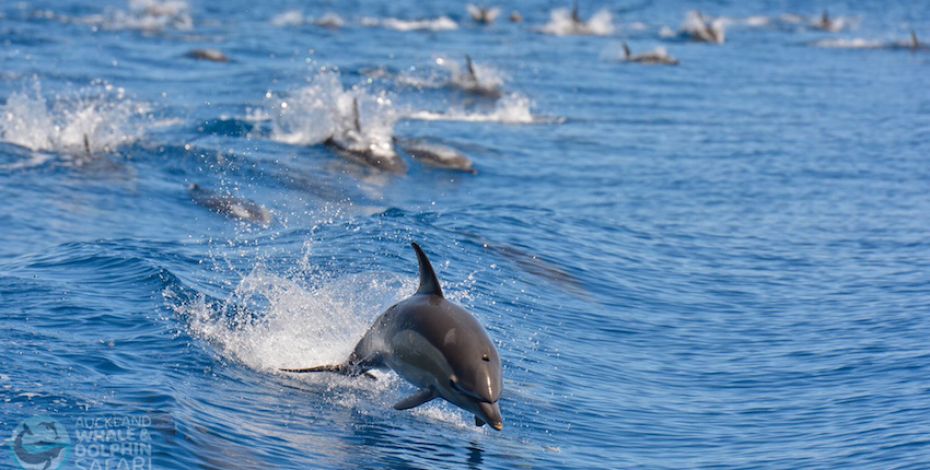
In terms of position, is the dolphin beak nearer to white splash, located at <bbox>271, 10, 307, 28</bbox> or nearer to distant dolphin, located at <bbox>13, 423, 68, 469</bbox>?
distant dolphin, located at <bbox>13, 423, 68, 469</bbox>

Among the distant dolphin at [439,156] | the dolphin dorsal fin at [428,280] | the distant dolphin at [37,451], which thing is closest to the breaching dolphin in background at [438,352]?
the dolphin dorsal fin at [428,280]

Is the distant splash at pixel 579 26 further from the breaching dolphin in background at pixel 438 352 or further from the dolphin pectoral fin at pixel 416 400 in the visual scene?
the dolphin pectoral fin at pixel 416 400

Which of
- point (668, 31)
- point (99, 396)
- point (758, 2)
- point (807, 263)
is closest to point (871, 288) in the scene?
point (807, 263)

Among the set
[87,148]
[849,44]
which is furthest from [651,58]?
[87,148]

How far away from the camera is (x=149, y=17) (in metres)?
45.2

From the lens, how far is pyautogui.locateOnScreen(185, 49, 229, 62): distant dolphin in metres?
35.4

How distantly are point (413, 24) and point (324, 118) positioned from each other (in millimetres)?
23231

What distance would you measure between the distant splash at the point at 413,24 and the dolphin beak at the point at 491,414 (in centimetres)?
Answer: 3805

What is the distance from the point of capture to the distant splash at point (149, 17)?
4275cm

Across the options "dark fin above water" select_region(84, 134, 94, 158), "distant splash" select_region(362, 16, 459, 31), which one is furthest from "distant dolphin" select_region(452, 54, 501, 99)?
"distant splash" select_region(362, 16, 459, 31)

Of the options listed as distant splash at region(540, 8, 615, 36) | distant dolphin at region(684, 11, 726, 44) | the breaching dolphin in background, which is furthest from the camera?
distant splash at region(540, 8, 615, 36)

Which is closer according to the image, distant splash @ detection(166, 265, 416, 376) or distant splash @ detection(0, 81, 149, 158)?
distant splash @ detection(166, 265, 416, 376)

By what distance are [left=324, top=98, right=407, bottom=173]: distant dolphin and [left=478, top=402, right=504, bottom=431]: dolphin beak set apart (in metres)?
14.2

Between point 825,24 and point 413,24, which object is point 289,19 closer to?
point 413,24
